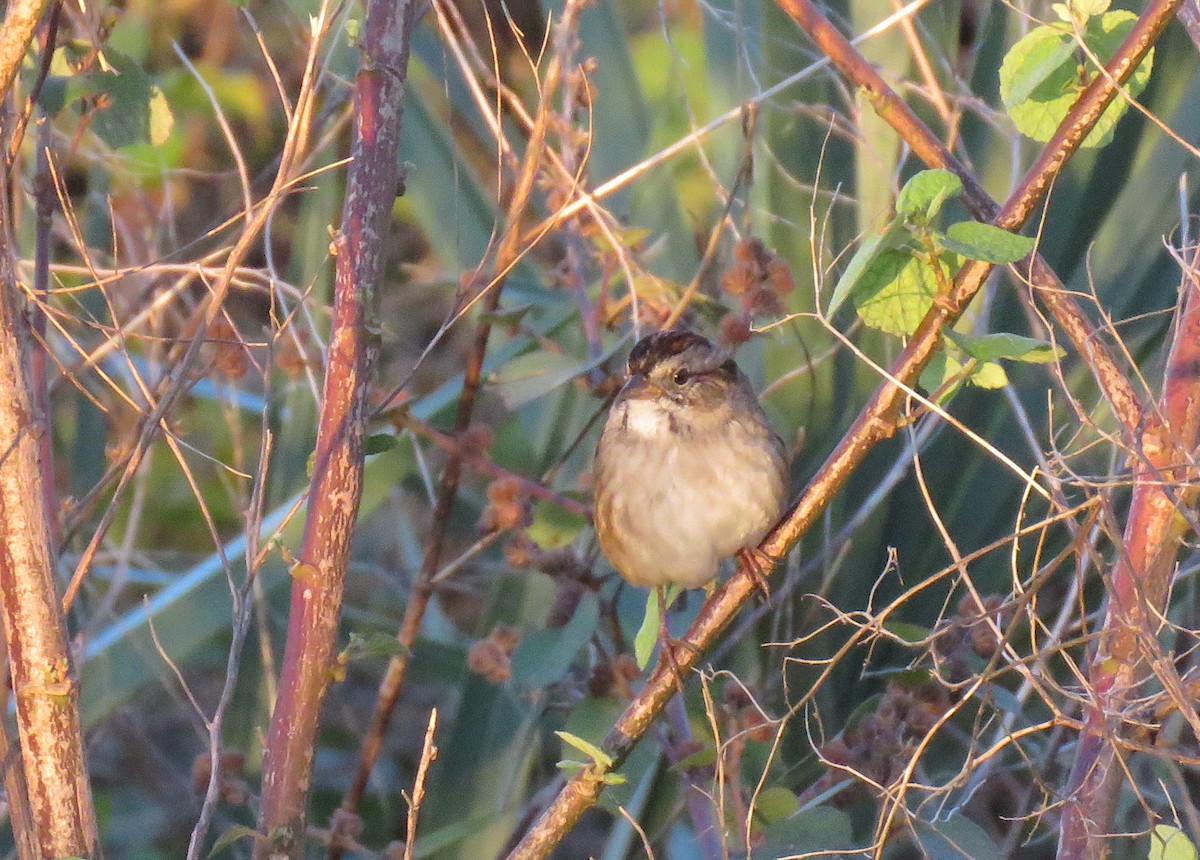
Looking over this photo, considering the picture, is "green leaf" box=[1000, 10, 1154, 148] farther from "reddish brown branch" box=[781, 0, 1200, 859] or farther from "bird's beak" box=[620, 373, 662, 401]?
"bird's beak" box=[620, 373, 662, 401]

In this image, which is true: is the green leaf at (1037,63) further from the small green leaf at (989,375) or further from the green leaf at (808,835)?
the green leaf at (808,835)

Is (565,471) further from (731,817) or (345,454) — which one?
(345,454)

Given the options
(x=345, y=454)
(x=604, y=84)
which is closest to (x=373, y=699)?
(x=604, y=84)

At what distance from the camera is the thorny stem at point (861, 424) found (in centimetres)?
162

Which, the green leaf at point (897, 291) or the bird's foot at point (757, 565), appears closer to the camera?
the green leaf at point (897, 291)

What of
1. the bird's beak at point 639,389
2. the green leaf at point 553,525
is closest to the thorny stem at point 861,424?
the green leaf at point 553,525

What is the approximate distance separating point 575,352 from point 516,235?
0.93m

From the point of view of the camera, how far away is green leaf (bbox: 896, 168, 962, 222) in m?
1.50

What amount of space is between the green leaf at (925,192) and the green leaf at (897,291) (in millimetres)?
129

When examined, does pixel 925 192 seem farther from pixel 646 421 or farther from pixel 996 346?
pixel 646 421

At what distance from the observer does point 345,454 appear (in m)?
1.80

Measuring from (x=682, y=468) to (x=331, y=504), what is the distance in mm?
1115

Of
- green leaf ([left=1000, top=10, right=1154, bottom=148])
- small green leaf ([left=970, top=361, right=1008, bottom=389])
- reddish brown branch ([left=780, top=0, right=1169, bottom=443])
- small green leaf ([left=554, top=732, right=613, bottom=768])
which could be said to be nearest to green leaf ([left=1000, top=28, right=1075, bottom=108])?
green leaf ([left=1000, top=10, right=1154, bottom=148])

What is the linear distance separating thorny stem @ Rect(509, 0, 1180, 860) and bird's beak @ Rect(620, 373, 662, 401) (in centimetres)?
79
